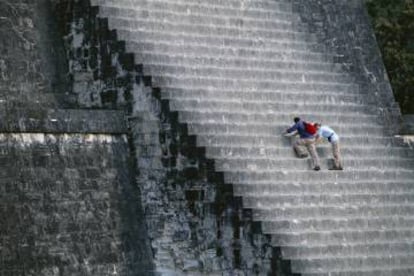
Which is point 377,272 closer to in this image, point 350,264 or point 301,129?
point 350,264

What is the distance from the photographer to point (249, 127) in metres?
16.3

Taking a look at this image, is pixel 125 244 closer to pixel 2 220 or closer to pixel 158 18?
pixel 2 220

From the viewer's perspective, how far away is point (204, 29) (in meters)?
17.3

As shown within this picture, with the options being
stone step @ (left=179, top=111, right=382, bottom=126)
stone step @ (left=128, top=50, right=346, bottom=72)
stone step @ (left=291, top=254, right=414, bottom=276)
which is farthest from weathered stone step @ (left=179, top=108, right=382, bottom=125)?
stone step @ (left=291, top=254, right=414, bottom=276)

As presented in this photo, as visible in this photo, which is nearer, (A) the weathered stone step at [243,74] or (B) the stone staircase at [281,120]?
(B) the stone staircase at [281,120]

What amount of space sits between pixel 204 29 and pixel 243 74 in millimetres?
902

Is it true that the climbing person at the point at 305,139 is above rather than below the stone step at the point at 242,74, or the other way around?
below

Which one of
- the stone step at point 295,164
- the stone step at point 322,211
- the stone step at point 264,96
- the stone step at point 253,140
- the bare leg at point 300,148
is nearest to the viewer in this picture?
the stone step at point 322,211

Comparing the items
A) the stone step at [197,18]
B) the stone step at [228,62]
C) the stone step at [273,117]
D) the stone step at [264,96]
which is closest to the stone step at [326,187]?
the stone step at [273,117]

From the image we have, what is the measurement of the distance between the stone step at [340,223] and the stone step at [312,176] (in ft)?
2.19

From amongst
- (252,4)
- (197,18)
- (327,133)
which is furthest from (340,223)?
(252,4)

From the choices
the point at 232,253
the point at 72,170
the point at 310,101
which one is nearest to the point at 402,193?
the point at 310,101

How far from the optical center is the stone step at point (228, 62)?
1616 cm

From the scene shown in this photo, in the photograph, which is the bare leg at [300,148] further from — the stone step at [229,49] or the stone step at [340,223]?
the stone step at [229,49]
